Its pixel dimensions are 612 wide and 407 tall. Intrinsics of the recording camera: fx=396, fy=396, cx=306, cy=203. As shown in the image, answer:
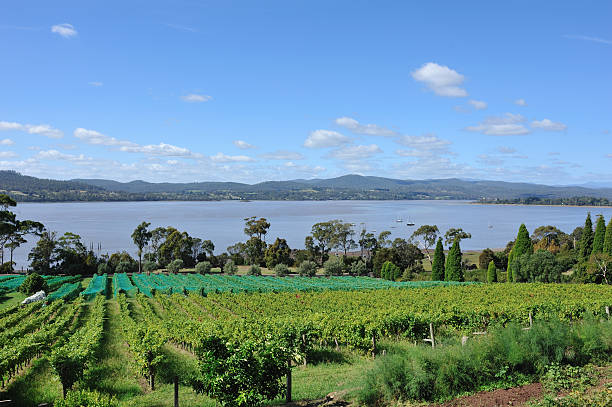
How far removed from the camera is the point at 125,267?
172ft

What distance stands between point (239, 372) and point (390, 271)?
4328 centimetres

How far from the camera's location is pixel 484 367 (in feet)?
28.2

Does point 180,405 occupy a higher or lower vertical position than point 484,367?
lower

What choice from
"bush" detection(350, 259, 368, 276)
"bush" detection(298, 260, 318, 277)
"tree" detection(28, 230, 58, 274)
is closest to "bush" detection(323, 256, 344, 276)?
"bush" detection(298, 260, 318, 277)

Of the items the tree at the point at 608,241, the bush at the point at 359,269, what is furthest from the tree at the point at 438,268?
the tree at the point at 608,241

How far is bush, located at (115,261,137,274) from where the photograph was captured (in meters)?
51.7

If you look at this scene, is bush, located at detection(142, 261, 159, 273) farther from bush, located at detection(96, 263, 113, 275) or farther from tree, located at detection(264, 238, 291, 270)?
tree, located at detection(264, 238, 291, 270)

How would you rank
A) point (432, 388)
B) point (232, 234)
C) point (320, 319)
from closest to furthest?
point (432, 388), point (320, 319), point (232, 234)

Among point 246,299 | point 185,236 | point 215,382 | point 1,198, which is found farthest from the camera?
point 185,236

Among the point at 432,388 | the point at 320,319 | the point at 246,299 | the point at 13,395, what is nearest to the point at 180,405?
the point at 13,395

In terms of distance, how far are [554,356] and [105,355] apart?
Result: 14528mm

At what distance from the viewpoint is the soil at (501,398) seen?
764cm

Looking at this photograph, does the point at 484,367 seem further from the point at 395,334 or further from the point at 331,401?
the point at 395,334

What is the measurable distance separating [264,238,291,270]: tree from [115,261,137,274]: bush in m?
18.3
